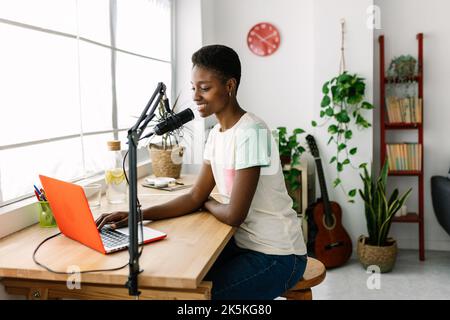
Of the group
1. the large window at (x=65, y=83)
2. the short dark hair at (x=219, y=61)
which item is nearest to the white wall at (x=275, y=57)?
the large window at (x=65, y=83)

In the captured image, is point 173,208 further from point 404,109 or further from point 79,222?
point 404,109

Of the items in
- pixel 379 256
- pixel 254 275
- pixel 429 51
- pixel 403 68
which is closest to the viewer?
pixel 254 275

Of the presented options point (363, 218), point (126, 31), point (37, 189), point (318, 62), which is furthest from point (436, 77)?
point (37, 189)

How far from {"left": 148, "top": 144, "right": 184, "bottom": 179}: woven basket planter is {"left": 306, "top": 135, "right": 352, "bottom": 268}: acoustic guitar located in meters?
1.23

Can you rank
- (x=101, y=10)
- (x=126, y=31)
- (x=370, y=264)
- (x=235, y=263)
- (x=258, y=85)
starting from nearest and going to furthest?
(x=235, y=263), (x=101, y=10), (x=126, y=31), (x=370, y=264), (x=258, y=85)

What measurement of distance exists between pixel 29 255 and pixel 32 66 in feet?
2.94

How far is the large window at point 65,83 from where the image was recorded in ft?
6.05

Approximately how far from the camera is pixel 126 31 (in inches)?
116

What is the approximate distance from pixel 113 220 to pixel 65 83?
0.87 metres

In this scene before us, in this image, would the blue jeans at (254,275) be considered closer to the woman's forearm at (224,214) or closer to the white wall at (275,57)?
the woman's forearm at (224,214)

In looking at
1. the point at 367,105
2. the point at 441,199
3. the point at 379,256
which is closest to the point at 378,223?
the point at 379,256

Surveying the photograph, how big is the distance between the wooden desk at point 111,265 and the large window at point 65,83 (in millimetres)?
412

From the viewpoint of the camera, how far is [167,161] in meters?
2.68
